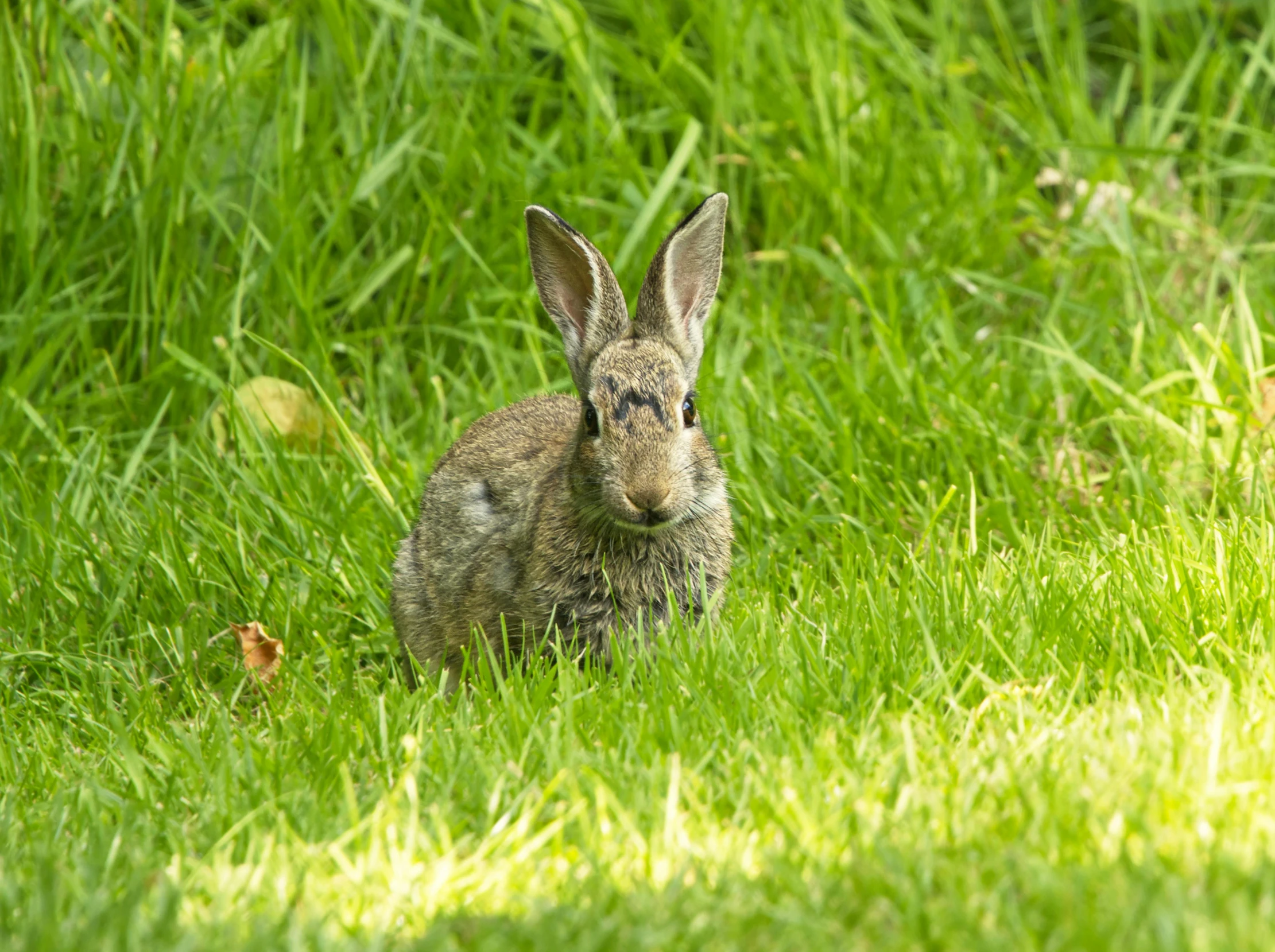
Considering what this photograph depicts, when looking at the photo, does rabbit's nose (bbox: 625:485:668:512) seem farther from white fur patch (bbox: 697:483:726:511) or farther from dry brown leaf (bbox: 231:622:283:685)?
dry brown leaf (bbox: 231:622:283:685)

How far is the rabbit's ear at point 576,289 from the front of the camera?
4367 mm

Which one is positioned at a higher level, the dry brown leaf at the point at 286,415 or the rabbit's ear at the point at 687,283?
the rabbit's ear at the point at 687,283

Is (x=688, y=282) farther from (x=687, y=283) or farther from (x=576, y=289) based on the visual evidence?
(x=576, y=289)

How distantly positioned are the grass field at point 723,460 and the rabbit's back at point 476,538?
0.23 meters

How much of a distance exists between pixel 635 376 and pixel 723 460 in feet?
3.26

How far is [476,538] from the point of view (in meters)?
4.50

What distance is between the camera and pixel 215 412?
5.64 metres

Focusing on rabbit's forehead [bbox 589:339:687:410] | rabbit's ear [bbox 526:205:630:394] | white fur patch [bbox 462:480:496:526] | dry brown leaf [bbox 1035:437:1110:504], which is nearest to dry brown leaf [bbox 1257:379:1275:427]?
dry brown leaf [bbox 1035:437:1110:504]

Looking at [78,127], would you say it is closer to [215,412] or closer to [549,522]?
[215,412]

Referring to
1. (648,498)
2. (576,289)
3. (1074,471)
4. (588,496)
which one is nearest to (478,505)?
(588,496)

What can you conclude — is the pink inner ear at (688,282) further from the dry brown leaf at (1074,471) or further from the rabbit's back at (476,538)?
the dry brown leaf at (1074,471)

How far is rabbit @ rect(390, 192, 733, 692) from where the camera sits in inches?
159

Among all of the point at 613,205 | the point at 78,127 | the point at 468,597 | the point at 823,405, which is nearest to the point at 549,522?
the point at 468,597

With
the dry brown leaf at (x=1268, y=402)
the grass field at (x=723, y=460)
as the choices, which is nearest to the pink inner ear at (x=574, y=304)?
the grass field at (x=723, y=460)
